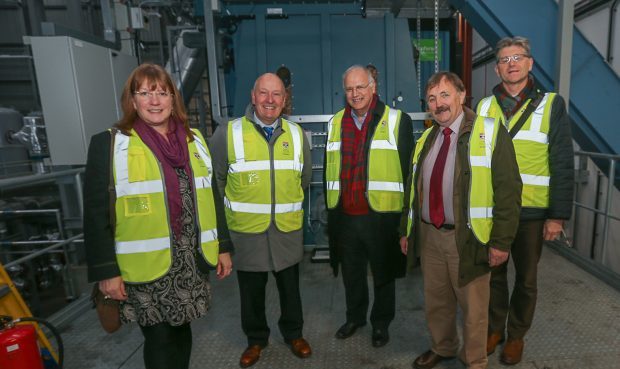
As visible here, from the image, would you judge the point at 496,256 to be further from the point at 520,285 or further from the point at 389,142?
the point at 389,142

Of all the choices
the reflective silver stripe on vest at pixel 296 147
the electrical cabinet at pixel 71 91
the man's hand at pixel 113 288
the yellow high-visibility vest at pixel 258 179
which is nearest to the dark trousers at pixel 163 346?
the man's hand at pixel 113 288

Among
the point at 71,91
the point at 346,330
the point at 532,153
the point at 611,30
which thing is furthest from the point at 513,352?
the point at 611,30

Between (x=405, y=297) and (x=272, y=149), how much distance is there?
194 cm

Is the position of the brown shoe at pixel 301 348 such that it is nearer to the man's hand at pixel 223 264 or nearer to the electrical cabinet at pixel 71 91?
the man's hand at pixel 223 264

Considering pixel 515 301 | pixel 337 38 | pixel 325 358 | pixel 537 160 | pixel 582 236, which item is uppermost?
pixel 337 38

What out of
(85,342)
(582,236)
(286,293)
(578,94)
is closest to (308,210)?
(286,293)

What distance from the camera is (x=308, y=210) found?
4379mm

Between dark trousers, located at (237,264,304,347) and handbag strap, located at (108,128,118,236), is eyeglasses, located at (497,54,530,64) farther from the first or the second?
handbag strap, located at (108,128,118,236)

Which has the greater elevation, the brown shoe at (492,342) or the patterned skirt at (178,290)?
the patterned skirt at (178,290)

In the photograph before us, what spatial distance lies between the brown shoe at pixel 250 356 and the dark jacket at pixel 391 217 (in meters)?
0.84

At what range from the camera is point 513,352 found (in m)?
2.25

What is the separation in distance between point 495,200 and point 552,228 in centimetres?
55

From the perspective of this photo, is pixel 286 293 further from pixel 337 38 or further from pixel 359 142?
pixel 337 38

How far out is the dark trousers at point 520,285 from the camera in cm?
211
